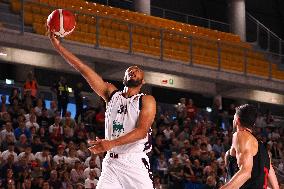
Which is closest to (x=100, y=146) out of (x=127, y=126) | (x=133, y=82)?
(x=127, y=126)

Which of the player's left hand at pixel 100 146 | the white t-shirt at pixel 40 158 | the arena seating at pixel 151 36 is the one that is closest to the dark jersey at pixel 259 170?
the player's left hand at pixel 100 146

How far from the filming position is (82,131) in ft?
59.1

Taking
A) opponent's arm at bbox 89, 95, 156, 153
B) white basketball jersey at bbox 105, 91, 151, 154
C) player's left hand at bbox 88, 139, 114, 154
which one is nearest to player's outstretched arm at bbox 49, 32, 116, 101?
white basketball jersey at bbox 105, 91, 151, 154

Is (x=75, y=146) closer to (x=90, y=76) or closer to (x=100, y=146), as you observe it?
(x=90, y=76)

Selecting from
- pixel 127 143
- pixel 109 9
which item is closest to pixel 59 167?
pixel 127 143

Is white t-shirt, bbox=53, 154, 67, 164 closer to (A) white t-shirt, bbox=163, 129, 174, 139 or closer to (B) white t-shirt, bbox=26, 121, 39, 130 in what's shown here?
(B) white t-shirt, bbox=26, 121, 39, 130

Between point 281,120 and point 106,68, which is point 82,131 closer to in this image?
point 106,68

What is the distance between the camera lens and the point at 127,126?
8.05 m

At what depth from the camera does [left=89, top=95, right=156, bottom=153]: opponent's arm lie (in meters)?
7.45

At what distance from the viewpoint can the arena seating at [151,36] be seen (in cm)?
2239

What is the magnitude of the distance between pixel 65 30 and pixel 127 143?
1.84 m

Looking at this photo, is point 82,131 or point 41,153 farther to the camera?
point 82,131

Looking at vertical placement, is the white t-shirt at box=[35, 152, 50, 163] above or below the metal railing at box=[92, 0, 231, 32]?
below

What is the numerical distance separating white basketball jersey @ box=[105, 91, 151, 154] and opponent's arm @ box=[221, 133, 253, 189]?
1067 millimetres
